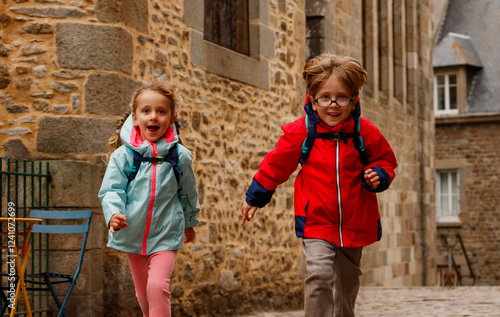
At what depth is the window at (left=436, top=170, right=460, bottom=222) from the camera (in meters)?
23.8

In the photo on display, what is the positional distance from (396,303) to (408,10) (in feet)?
25.6

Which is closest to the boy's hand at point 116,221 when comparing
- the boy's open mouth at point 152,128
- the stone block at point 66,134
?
the boy's open mouth at point 152,128

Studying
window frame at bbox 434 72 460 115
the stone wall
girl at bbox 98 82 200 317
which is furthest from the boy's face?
window frame at bbox 434 72 460 115

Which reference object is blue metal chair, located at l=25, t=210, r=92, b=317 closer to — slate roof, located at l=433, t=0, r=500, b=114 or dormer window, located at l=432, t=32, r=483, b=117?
slate roof, located at l=433, t=0, r=500, b=114

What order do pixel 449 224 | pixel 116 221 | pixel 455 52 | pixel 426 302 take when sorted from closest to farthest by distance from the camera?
pixel 116 221, pixel 426 302, pixel 449 224, pixel 455 52

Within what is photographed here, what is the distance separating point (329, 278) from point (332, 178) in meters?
0.51

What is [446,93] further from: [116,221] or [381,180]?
[116,221]

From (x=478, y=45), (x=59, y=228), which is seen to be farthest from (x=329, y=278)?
(x=478, y=45)

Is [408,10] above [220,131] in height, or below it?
above

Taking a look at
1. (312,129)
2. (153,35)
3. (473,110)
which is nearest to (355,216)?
(312,129)

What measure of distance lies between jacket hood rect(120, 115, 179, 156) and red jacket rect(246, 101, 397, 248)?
51 cm

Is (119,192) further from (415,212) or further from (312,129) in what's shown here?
(415,212)

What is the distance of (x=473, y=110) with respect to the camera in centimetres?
2362

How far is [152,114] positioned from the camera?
4.35 m
